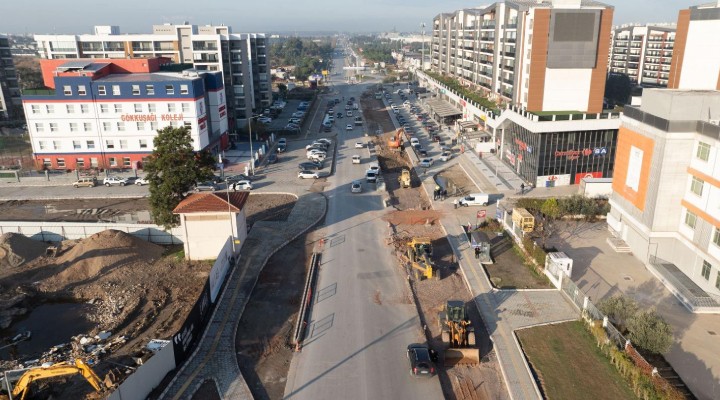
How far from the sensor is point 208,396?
24.2m

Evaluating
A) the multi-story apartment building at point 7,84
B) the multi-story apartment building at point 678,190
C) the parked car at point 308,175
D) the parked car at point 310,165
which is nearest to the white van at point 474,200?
the multi-story apartment building at point 678,190

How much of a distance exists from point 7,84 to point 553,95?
103 meters

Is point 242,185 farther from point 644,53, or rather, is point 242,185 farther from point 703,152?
point 644,53

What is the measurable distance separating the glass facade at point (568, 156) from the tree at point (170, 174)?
36536 mm

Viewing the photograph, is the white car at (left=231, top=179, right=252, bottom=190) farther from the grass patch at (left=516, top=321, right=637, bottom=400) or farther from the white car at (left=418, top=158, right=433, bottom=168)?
the grass patch at (left=516, top=321, right=637, bottom=400)

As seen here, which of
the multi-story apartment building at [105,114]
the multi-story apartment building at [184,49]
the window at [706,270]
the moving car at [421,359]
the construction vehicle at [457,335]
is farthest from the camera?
the multi-story apartment building at [184,49]

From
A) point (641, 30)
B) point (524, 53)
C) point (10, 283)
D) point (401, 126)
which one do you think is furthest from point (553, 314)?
point (641, 30)

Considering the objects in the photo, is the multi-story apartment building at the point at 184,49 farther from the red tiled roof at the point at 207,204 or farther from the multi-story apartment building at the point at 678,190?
the multi-story apartment building at the point at 678,190

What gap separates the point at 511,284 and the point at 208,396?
70.4 feet

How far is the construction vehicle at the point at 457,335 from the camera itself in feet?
88.2

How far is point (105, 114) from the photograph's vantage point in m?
65.1

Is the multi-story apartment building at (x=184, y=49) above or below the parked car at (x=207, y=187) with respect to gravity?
above

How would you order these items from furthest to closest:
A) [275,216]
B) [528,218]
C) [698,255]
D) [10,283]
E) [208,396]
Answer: [275,216]
[528,218]
[10,283]
[698,255]
[208,396]

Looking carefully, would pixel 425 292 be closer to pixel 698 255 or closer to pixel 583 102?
pixel 698 255
